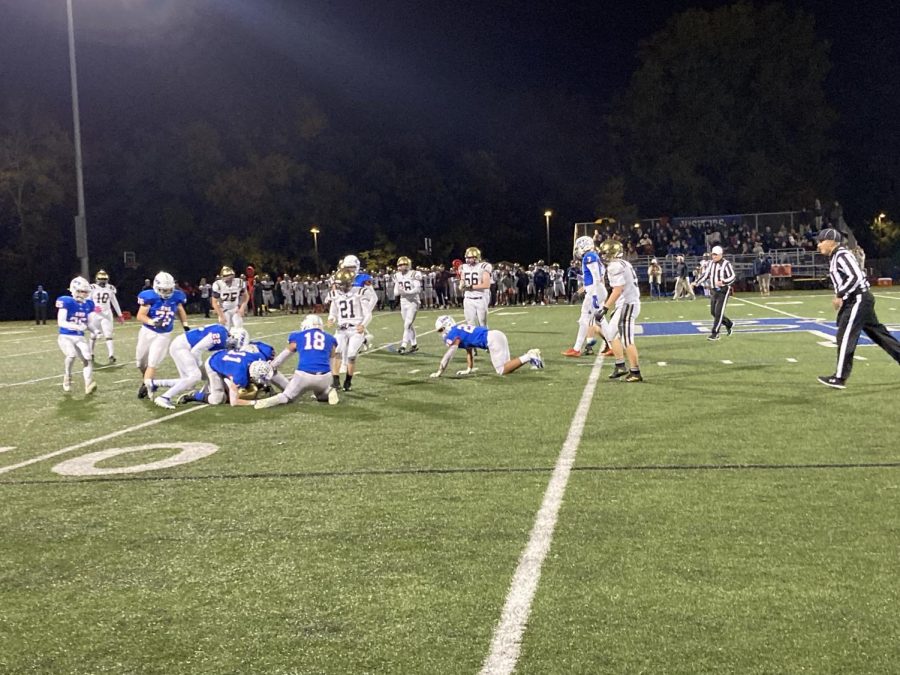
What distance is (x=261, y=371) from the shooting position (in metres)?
9.92

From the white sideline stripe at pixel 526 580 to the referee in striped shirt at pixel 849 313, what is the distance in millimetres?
4443

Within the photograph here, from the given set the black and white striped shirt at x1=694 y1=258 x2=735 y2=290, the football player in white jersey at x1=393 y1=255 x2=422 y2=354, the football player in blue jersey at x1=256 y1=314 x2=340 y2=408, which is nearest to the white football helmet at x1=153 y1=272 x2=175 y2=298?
the football player in blue jersey at x1=256 y1=314 x2=340 y2=408

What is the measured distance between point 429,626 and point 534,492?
84.6 inches

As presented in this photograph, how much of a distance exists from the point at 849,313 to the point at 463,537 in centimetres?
685

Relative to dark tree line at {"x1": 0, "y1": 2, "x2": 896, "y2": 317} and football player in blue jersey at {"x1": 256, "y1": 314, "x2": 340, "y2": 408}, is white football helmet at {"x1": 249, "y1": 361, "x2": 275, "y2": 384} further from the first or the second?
dark tree line at {"x1": 0, "y1": 2, "x2": 896, "y2": 317}

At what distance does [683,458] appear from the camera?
254 inches

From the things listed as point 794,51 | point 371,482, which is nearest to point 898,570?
point 371,482

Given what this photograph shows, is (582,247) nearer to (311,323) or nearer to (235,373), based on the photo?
(311,323)

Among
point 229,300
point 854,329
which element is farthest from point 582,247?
point 229,300

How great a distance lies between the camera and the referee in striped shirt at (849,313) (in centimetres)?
966

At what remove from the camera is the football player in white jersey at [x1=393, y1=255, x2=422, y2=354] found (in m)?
16.2

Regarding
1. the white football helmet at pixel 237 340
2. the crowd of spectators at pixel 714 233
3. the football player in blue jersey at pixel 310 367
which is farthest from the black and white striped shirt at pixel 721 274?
the crowd of spectators at pixel 714 233

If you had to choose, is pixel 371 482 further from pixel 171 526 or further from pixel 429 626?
pixel 429 626

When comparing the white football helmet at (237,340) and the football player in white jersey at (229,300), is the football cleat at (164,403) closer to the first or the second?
the white football helmet at (237,340)
